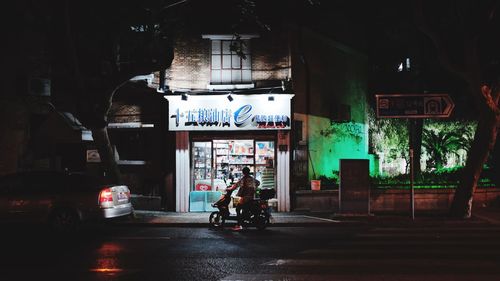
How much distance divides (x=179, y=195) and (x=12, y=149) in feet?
23.6

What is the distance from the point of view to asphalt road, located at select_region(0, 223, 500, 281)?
914 cm

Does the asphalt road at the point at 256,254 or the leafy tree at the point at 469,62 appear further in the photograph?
the leafy tree at the point at 469,62

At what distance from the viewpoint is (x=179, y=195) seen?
20.2 meters

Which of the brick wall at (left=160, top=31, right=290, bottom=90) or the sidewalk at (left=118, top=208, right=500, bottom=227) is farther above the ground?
the brick wall at (left=160, top=31, right=290, bottom=90)

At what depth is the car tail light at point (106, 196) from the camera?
15.0m

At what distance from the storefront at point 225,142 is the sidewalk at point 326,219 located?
1652 mm

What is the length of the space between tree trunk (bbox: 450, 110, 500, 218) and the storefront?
19.9ft

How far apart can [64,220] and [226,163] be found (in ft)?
24.0

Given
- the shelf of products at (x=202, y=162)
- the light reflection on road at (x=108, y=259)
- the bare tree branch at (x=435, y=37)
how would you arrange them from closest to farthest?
1. the light reflection on road at (x=108, y=259)
2. the bare tree branch at (x=435, y=37)
3. the shelf of products at (x=202, y=162)

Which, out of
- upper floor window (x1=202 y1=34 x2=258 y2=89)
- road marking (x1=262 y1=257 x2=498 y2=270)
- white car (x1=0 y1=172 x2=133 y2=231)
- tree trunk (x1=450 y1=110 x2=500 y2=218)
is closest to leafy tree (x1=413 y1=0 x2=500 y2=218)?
tree trunk (x1=450 y1=110 x2=500 y2=218)

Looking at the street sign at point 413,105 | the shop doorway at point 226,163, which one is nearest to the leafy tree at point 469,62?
the street sign at point 413,105

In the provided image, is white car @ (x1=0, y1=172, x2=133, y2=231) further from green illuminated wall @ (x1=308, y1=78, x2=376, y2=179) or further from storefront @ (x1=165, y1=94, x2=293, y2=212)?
green illuminated wall @ (x1=308, y1=78, x2=376, y2=179)

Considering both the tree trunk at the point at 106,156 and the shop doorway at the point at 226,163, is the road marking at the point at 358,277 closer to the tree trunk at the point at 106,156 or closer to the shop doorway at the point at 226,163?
the tree trunk at the point at 106,156

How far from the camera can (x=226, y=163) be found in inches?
814
